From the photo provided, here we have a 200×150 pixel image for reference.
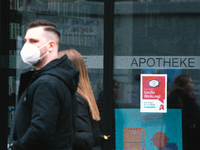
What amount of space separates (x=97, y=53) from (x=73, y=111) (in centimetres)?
235

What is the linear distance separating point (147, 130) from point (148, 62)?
38.7 inches

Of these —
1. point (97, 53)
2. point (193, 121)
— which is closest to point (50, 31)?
point (97, 53)

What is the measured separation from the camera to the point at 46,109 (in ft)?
6.02

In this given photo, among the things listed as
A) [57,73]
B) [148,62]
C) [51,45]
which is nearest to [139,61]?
[148,62]

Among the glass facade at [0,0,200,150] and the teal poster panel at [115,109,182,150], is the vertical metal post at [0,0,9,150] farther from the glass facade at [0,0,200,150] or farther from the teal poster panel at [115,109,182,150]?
the teal poster panel at [115,109,182,150]

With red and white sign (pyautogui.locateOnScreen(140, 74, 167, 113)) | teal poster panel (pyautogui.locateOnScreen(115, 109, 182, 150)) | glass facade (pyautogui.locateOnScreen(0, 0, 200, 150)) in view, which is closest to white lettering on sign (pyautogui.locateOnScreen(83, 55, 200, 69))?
glass facade (pyautogui.locateOnScreen(0, 0, 200, 150))

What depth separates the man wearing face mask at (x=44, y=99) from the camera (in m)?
1.83

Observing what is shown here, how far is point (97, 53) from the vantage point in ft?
14.4

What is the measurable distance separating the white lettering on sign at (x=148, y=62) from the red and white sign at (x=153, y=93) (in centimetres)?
16

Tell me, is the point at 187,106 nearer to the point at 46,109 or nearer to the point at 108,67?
the point at 108,67

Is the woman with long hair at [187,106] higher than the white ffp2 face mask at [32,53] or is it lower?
lower

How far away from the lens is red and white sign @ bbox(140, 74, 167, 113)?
435 cm

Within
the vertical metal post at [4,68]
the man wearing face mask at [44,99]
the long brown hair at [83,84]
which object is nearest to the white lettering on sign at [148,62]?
the vertical metal post at [4,68]

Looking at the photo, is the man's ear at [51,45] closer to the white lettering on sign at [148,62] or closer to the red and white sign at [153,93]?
the white lettering on sign at [148,62]
